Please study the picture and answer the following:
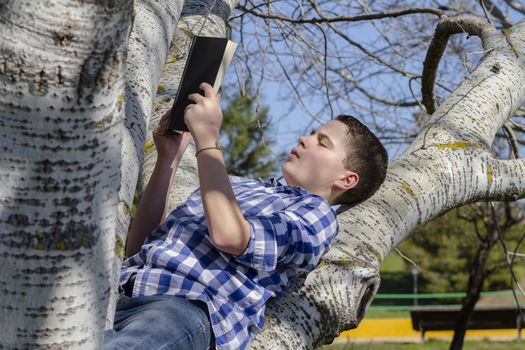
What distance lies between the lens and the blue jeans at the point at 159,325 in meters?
1.67

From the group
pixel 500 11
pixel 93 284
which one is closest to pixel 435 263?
pixel 500 11

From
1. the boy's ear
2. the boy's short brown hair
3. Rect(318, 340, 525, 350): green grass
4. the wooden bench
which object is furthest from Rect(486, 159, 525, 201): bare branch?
the wooden bench

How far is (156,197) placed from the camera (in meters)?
2.27

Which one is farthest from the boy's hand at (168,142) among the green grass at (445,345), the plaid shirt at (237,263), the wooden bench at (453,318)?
the wooden bench at (453,318)

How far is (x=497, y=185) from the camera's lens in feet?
9.43

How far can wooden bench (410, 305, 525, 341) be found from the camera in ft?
56.6

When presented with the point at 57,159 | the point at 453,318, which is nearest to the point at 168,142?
the point at 57,159

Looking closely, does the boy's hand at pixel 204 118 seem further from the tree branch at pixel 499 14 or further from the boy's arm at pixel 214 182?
the tree branch at pixel 499 14

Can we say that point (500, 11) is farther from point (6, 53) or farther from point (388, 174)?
point (6, 53)

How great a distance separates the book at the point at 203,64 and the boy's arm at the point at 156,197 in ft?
1.08

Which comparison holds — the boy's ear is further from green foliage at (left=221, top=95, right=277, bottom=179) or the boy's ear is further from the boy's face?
green foliage at (left=221, top=95, right=277, bottom=179)

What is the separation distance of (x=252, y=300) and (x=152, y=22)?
1001mm

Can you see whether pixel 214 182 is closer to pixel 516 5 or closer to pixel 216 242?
pixel 216 242

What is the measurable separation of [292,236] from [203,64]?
1.52ft
